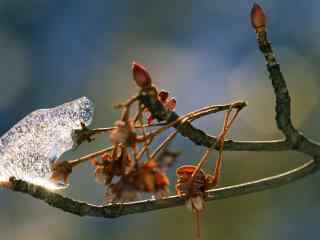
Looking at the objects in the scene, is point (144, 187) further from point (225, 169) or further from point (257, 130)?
point (257, 130)

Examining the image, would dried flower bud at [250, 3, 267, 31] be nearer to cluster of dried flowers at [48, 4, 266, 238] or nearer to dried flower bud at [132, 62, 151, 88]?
cluster of dried flowers at [48, 4, 266, 238]

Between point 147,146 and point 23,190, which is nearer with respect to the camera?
point 147,146

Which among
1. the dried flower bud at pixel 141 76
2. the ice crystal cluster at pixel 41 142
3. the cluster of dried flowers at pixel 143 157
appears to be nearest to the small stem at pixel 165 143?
the cluster of dried flowers at pixel 143 157

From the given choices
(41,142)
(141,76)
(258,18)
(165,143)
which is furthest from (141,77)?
(41,142)

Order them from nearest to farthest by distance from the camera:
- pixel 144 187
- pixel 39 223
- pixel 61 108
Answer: pixel 144 187 < pixel 61 108 < pixel 39 223

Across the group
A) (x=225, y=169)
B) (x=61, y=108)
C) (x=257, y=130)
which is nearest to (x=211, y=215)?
(x=225, y=169)

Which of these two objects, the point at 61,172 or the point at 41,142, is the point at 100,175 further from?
the point at 41,142
